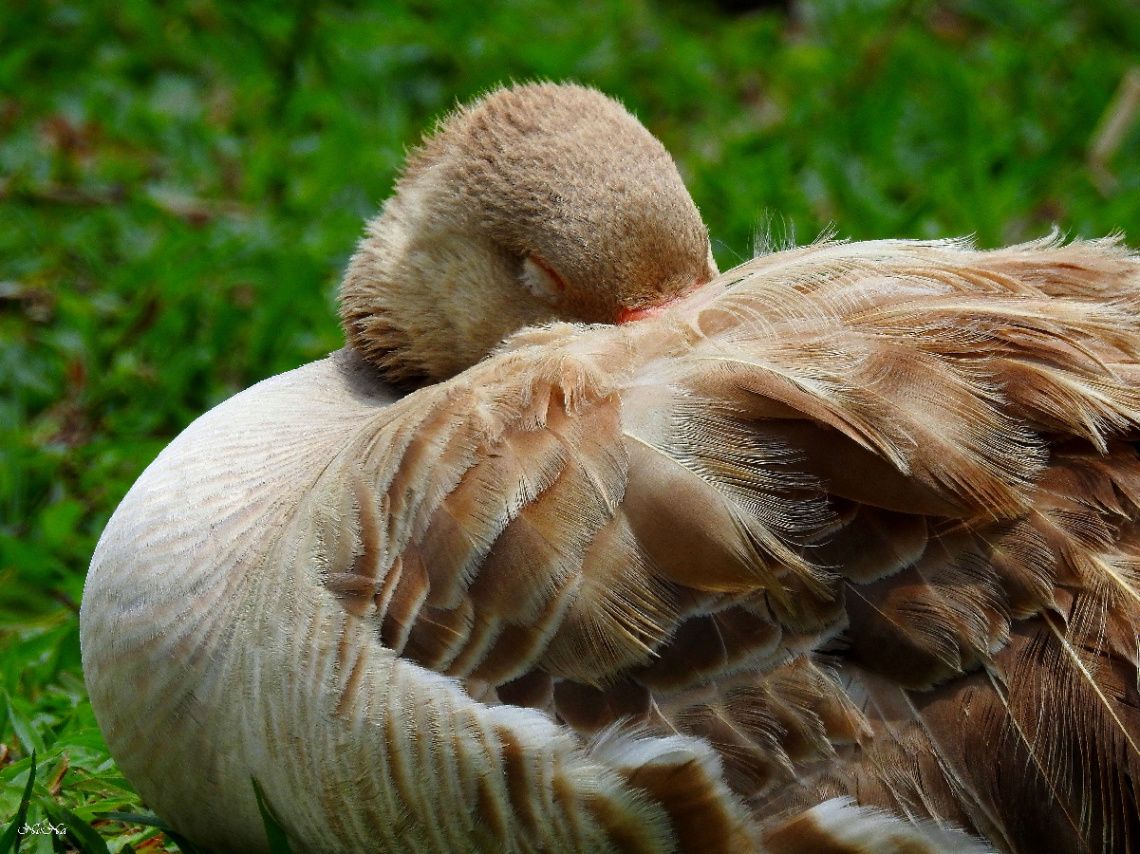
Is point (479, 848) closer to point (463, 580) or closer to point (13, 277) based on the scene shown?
point (463, 580)

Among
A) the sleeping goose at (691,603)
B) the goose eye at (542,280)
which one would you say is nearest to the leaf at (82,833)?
the sleeping goose at (691,603)

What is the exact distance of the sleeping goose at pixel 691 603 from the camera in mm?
2371

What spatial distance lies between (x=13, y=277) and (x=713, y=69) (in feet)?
11.0

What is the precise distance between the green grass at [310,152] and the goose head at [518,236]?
4.18 feet

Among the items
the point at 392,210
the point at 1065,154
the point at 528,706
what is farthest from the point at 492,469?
the point at 1065,154

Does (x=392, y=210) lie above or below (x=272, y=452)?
above

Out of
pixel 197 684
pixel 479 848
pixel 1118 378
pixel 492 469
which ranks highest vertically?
pixel 1118 378

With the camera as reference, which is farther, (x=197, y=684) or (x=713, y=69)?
(x=713, y=69)

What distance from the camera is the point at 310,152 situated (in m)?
5.73

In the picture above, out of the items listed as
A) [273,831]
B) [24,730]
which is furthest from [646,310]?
[24,730]

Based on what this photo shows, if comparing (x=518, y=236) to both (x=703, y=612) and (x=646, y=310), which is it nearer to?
(x=646, y=310)

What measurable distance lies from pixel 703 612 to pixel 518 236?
1.06m

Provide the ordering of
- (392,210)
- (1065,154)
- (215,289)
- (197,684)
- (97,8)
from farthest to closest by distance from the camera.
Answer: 1. (97,8)
2. (1065,154)
3. (215,289)
4. (392,210)
5. (197,684)

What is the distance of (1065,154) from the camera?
231 inches
